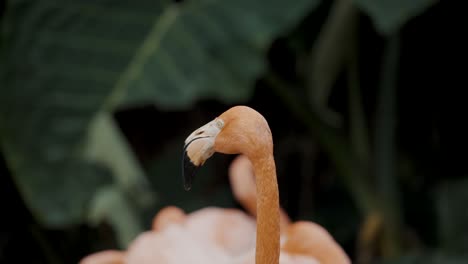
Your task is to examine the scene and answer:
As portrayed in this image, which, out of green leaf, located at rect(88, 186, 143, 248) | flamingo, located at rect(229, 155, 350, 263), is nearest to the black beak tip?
flamingo, located at rect(229, 155, 350, 263)

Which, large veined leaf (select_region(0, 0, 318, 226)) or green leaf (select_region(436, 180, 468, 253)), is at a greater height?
large veined leaf (select_region(0, 0, 318, 226))

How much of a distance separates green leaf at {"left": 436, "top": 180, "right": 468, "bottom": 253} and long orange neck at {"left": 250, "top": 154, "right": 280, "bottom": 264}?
78 centimetres

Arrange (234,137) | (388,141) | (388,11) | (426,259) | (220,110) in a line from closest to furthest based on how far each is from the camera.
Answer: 1. (234,137)
2. (388,11)
3. (426,259)
4. (388,141)
5. (220,110)

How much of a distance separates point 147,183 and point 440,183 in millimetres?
451

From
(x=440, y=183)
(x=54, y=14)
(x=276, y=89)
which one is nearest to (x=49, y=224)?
(x=54, y=14)

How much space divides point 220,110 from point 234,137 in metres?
0.93

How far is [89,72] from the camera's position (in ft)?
3.15

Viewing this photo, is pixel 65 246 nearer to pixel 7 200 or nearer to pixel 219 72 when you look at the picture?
pixel 7 200

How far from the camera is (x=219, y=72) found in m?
0.95

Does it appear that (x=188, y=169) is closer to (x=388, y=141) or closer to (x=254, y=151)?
(x=254, y=151)

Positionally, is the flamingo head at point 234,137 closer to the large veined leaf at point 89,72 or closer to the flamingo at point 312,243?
the flamingo at point 312,243

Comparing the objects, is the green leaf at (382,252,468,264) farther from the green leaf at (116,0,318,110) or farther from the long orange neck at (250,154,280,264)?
the long orange neck at (250,154,280,264)

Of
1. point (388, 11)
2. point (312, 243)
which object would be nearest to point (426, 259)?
point (388, 11)

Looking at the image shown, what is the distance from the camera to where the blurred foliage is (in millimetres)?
950
